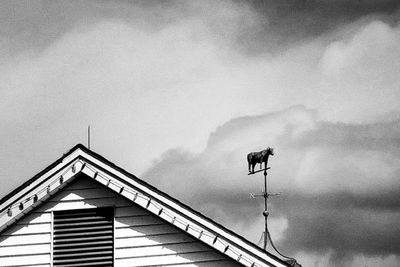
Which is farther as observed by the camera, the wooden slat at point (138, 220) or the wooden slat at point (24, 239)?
the wooden slat at point (24, 239)

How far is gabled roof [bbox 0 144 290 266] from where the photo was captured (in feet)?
48.5

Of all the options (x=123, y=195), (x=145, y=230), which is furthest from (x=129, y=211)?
(x=145, y=230)

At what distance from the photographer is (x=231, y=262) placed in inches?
589

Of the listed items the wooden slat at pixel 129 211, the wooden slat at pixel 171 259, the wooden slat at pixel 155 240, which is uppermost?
the wooden slat at pixel 129 211

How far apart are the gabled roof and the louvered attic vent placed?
1.92 feet

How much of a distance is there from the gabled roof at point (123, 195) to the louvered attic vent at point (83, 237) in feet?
1.92

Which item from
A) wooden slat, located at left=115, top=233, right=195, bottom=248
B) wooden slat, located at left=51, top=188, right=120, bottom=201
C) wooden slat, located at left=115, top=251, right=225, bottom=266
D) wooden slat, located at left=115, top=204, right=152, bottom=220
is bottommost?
wooden slat, located at left=115, top=251, right=225, bottom=266

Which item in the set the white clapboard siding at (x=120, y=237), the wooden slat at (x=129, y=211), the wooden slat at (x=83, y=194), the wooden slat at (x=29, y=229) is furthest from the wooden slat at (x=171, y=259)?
the wooden slat at (x=29, y=229)

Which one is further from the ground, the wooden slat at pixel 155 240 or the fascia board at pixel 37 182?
the fascia board at pixel 37 182

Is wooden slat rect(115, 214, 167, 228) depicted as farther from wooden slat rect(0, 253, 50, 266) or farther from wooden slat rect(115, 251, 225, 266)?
wooden slat rect(0, 253, 50, 266)

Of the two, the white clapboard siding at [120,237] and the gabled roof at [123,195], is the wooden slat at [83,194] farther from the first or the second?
the gabled roof at [123,195]

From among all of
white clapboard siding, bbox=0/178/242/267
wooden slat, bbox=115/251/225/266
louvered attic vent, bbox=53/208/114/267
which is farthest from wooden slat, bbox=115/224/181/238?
wooden slat, bbox=115/251/225/266

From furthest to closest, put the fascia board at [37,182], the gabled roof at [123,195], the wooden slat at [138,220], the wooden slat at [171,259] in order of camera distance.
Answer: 1. the fascia board at [37,182]
2. the wooden slat at [138,220]
3. the wooden slat at [171,259]
4. the gabled roof at [123,195]

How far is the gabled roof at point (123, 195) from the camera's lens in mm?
14789
